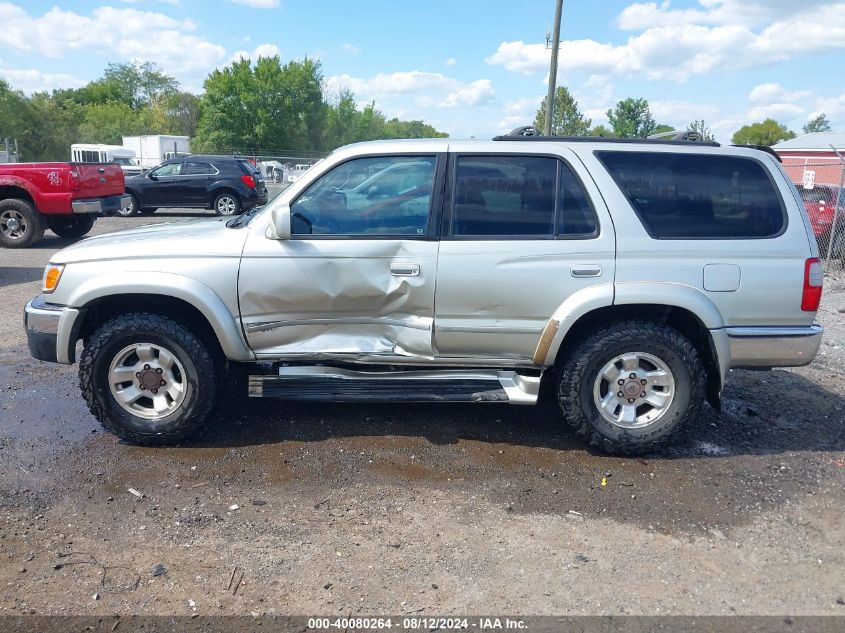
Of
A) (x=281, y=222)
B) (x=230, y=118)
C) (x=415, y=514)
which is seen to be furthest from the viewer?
(x=230, y=118)

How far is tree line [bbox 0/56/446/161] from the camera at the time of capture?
50.7 metres

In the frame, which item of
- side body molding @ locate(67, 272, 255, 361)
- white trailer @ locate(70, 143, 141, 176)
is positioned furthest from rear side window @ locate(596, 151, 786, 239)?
white trailer @ locate(70, 143, 141, 176)

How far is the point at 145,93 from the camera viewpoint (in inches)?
3895

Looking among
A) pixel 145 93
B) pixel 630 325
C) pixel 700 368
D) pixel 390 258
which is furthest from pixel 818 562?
pixel 145 93

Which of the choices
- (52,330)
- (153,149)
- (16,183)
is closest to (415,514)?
(52,330)

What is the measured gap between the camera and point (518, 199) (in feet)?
14.6

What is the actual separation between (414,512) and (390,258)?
1.51 m

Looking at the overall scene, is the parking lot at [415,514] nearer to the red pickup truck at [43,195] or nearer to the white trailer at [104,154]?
the red pickup truck at [43,195]

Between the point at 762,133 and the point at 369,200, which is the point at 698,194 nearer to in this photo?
the point at 369,200

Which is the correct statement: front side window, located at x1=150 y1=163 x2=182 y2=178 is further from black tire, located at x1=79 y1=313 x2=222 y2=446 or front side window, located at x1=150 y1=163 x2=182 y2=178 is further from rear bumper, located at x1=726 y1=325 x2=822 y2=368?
rear bumper, located at x1=726 y1=325 x2=822 y2=368

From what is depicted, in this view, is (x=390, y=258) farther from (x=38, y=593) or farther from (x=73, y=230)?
(x=73, y=230)

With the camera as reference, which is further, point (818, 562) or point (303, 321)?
point (303, 321)

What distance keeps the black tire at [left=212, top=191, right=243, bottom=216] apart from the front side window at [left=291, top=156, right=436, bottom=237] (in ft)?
51.1

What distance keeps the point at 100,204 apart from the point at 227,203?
251 inches
